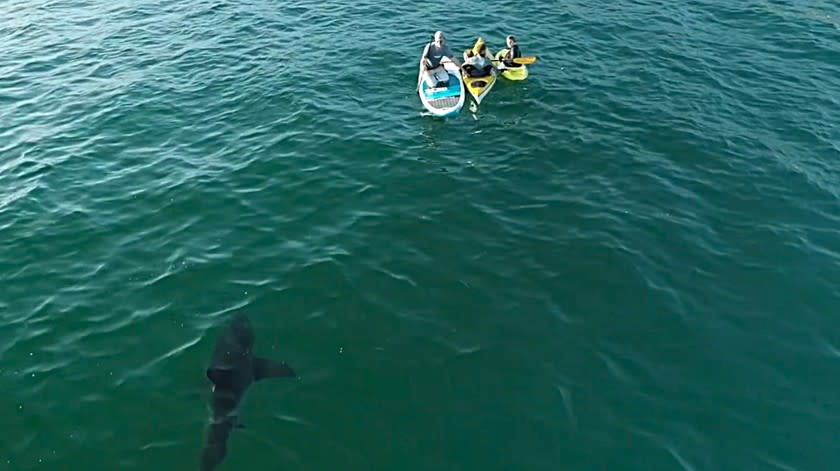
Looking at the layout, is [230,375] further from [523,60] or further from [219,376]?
[523,60]

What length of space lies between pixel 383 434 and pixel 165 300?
7.57m

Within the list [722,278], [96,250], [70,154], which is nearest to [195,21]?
[70,154]

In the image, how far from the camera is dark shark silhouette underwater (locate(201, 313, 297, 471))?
13.0 metres

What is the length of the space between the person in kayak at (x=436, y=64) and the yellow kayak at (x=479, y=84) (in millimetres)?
1039

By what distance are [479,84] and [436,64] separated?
2.20m

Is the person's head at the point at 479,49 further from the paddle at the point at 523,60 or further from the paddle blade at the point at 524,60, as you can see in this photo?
the paddle blade at the point at 524,60

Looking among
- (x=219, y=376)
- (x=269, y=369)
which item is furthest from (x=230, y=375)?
(x=269, y=369)

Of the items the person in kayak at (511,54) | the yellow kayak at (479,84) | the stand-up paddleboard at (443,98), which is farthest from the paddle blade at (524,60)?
the stand-up paddleboard at (443,98)

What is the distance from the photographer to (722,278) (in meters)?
17.1

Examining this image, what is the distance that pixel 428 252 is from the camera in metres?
18.2

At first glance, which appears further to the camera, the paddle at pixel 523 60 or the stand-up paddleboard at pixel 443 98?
the paddle at pixel 523 60

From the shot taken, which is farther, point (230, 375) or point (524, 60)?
point (524, 60)

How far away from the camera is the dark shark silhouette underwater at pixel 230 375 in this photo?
510 inches

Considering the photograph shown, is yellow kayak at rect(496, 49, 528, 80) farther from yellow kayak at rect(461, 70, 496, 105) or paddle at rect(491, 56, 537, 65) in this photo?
yellow kayak at rect(461, 70, 496, 105)
